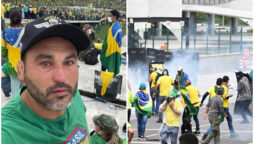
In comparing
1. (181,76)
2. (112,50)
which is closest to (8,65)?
(112,50)

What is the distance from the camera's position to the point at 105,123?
63.0 inches

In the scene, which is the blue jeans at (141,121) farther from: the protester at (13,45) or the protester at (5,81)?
the protester at (13,45)

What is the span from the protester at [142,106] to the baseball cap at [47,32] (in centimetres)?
427

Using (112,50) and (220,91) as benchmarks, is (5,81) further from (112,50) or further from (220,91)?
(220,91)

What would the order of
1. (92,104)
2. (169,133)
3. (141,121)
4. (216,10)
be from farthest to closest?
(216,10) → (141,121) → (169,133) → (92,104)

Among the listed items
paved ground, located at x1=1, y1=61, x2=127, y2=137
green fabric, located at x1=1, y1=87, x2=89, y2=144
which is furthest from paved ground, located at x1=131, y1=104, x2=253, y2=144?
green fabric, located at x1=1, y1=87, x2=89, y2=144

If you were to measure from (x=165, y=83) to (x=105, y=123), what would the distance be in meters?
4.61

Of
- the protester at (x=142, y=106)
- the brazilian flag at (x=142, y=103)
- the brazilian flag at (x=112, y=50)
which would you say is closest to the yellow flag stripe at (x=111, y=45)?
the brazilian flag at (x=112, y=50)

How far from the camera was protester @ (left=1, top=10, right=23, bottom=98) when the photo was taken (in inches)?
50.8

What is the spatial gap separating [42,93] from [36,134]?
9cm

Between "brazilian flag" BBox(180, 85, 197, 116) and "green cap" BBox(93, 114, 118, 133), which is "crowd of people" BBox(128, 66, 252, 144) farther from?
"green cap" BBox(93, 114, 118, 133)

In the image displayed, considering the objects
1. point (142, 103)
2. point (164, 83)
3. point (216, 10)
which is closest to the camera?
point (142, 103)

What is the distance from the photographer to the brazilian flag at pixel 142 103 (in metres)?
5.39

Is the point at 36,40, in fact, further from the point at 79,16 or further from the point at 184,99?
the point at 184,99
